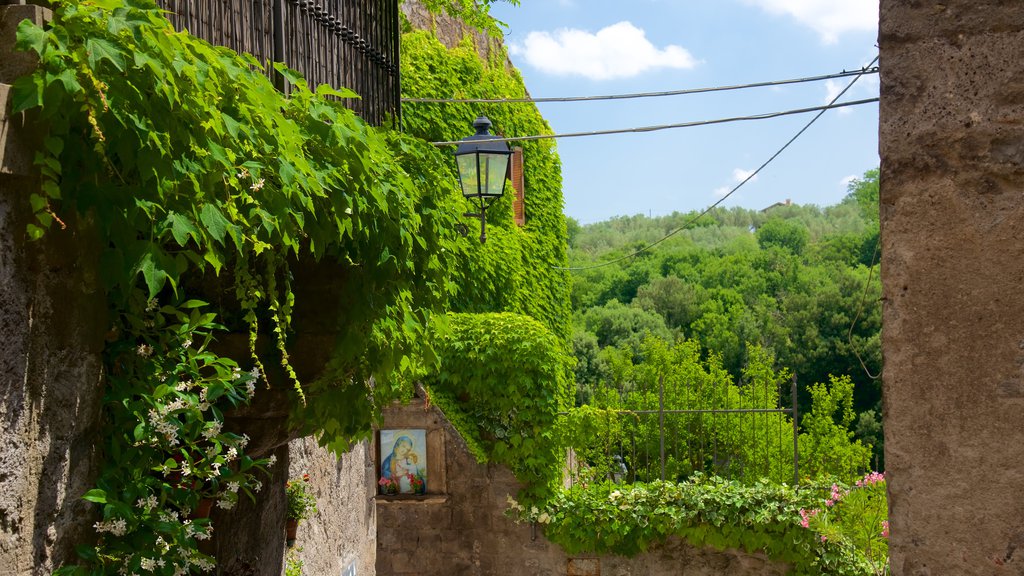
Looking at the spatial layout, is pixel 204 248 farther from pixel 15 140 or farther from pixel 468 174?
pixel 468 174

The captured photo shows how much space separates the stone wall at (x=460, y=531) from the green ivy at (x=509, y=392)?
193mm

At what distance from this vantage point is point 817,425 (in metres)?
18.5

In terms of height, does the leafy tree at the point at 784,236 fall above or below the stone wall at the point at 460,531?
above

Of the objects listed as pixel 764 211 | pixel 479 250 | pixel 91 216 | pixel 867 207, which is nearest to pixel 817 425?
pixel 479 250

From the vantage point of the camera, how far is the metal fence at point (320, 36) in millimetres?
3670

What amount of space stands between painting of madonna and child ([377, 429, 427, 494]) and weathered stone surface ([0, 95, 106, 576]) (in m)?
7.60

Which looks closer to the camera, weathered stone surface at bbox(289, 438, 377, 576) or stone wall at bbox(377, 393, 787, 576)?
weathered stone surface at bbox(289, 438, 377, 576)

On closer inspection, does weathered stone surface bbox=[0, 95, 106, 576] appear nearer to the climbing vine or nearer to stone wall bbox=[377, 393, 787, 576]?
the climbing vine

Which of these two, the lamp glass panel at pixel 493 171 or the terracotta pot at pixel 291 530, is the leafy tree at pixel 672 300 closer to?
the lamp glass panel at pixel 493 171

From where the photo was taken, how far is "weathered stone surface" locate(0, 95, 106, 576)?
Result: 230cm

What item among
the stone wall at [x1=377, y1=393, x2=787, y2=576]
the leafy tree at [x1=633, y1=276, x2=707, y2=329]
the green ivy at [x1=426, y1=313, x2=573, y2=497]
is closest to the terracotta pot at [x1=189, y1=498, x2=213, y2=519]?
the green ivy at [x1=426, y1=313, x2=573, y2=497]

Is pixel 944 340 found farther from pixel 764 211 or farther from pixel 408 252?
pixel 764 211

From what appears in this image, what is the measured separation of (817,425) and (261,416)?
16447 mm

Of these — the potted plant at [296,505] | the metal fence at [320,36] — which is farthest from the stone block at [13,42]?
the potted plant at [296,505]
